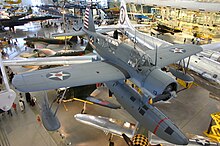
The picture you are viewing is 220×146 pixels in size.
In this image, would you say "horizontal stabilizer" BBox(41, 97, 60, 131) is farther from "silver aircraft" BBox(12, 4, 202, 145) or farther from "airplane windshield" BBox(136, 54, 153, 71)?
"airplane windshield" BBox(136, 54, 153, 71)

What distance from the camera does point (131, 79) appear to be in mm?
6039

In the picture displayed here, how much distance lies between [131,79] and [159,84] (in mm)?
1338


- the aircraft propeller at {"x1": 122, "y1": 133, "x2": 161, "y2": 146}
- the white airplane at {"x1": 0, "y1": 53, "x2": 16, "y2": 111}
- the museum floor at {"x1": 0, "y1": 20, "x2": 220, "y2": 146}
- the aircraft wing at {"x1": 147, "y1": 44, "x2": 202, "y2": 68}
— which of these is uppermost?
the aircraft wing at {"x1": 147, "y1": 44, "x2": 202, "y2": 68}

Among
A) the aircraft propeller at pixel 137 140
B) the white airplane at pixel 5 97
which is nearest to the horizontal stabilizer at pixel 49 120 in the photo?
the white airplane at pixel 5 97

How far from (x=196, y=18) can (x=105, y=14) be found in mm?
13828

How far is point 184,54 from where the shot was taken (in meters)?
7.56

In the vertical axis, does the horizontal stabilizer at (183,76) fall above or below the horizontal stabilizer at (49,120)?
above

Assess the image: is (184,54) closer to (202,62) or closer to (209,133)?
(202,62)

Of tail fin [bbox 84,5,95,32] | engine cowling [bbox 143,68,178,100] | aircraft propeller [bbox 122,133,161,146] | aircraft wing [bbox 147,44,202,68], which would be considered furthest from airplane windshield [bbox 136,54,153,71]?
tail fin [bbox 84,5,95,32]

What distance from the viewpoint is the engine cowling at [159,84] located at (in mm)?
4785

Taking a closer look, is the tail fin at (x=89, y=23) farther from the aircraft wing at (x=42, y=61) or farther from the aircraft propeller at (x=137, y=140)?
the aircraft propeller at (x=137, y=140)

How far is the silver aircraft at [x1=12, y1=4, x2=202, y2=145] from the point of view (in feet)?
15.9

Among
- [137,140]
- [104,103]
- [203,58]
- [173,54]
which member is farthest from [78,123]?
[203,58]

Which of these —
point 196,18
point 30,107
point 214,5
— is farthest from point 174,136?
point 196,18
